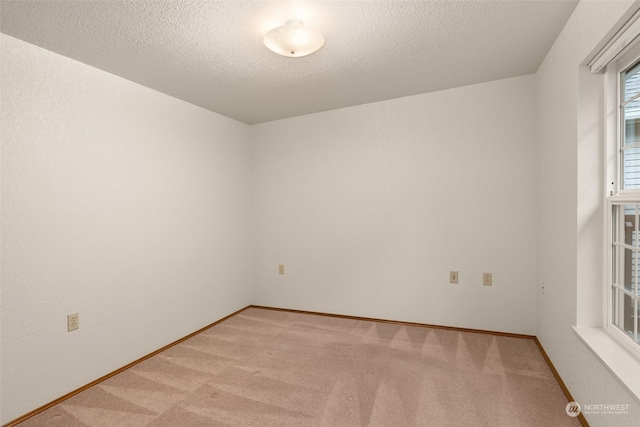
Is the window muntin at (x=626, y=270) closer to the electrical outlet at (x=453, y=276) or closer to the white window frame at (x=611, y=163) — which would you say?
the white window frame at (x=611, y=163)

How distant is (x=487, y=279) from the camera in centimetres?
288

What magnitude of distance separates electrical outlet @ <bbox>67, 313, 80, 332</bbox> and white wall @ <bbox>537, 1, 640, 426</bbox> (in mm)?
3101

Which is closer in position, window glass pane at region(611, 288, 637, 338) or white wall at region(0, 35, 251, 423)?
window glass pane at region(611, 288, 637, 338)

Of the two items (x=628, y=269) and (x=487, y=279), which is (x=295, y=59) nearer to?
(x=628, y=269)

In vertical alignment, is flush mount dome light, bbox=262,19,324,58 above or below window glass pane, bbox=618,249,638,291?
above

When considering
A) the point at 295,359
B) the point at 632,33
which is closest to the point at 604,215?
the point at 632,33

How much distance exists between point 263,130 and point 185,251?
180 centimetres

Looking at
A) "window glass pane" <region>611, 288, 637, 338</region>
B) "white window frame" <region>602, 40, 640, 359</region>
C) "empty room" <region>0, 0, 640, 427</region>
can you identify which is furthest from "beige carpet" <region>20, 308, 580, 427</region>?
"white window frame" <region>602, 40, 640, 359</region>

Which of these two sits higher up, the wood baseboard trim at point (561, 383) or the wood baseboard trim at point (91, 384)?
the wood baseboard trim at point (561, 383)

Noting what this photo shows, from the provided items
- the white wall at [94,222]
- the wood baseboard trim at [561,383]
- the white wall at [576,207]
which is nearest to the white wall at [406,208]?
the wood baseboard trim at [561,383]

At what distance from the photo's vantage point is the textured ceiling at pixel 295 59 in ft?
5.57

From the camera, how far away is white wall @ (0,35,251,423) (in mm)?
1887

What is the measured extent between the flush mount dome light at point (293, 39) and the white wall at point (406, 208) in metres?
1.62

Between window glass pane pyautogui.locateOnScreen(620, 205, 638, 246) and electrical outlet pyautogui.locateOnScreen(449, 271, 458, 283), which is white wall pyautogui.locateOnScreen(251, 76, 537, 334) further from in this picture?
window glass pane pyautogui.locateOnScreen(620, 205, 638, 246)
